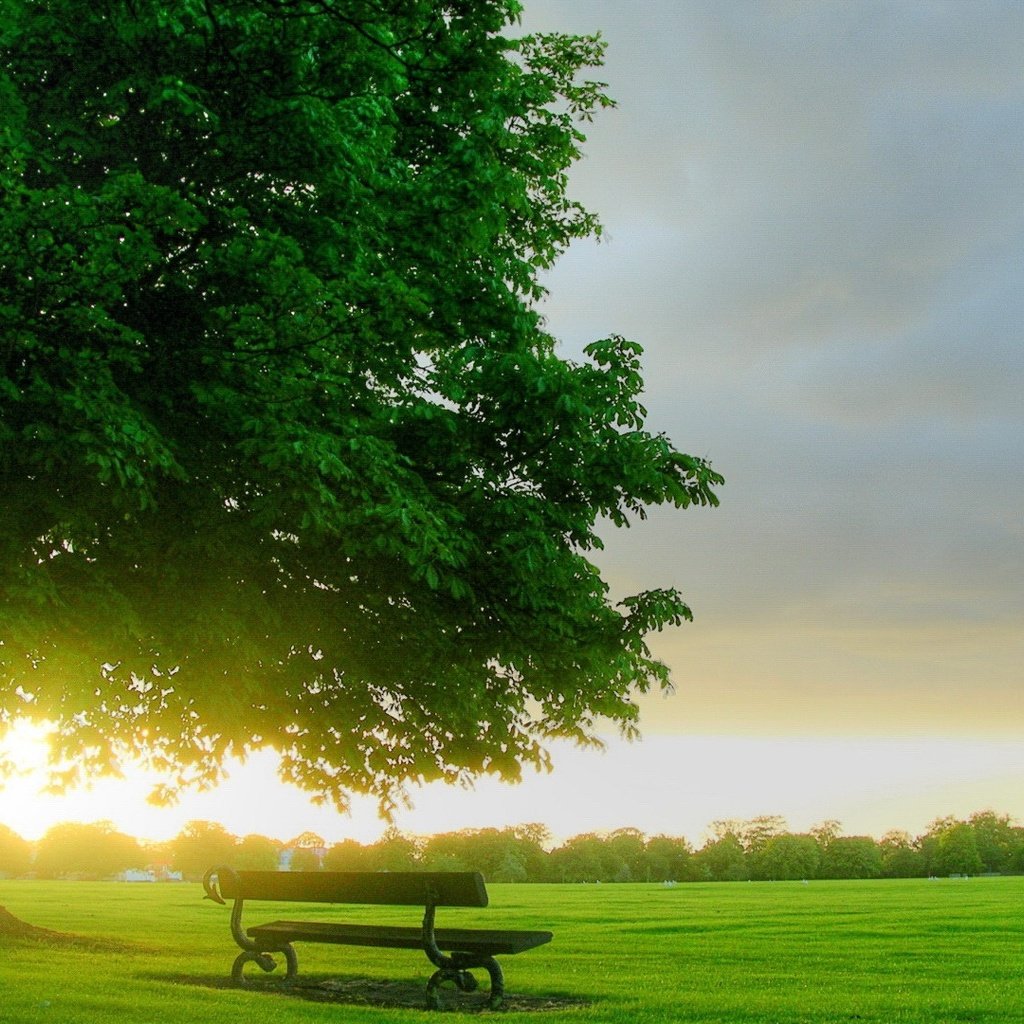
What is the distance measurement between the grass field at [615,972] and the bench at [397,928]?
0.58 m

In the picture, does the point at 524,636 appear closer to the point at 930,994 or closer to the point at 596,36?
the point at 930,994

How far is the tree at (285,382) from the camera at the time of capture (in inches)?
416

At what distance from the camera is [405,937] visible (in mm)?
11750

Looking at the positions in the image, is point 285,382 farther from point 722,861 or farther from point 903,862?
point 903,862

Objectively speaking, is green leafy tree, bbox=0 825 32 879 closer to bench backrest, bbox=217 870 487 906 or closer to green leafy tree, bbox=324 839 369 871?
green leafy tree, bbox=324 839 369 871

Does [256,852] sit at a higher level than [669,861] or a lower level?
higher

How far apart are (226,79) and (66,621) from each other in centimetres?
703

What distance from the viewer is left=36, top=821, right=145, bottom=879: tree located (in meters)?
76.0

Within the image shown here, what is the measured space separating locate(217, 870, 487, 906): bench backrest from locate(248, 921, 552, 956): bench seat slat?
362mm

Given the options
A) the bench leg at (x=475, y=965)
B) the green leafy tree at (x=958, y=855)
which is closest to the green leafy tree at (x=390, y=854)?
the bench leg at (x=475, y=965)

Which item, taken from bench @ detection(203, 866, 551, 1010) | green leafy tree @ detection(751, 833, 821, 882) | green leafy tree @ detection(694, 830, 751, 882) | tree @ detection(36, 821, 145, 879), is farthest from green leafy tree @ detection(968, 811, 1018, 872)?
bench @ detection(203, 866, 551, 1010)

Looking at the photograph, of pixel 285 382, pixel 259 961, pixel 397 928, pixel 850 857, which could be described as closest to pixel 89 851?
pixel 850 857

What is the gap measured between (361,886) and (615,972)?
17.5 ft

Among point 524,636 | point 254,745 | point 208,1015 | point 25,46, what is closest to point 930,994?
point 524,636
